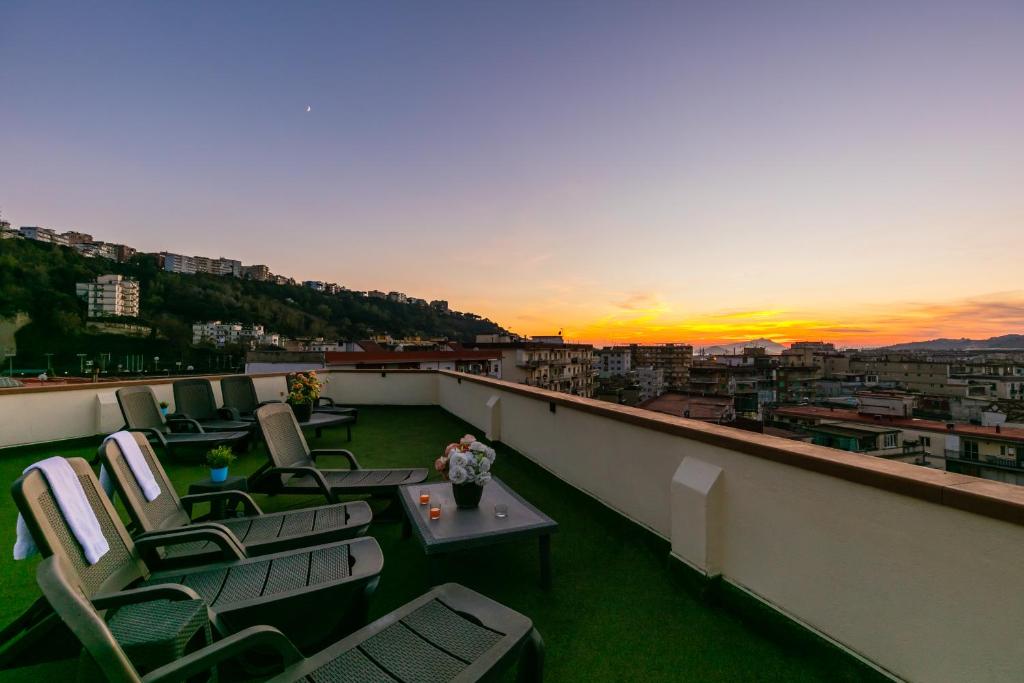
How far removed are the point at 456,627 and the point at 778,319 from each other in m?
28.7

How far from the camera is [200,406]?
6637mm

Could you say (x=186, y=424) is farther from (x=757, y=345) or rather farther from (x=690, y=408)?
(x=757, y=345)

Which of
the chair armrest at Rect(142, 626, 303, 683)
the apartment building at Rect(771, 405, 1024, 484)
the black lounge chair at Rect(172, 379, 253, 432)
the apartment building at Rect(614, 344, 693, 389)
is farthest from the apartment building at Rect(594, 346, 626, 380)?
the chair armrest at Rect(142, 626, 303, 683)

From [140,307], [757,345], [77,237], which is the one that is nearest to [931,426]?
[757,345]

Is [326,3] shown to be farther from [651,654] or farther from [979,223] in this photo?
[979,223]

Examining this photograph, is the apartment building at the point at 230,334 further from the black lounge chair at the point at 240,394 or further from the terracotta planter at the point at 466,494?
the terracotta planter at the point at 466,494

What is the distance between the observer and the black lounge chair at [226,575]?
4.93ft

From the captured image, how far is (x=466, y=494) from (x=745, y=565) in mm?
1675

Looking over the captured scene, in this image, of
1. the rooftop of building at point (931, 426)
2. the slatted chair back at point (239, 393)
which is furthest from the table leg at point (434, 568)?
the rooftop of building at point (931, 426)

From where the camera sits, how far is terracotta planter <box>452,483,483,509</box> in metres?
2.82

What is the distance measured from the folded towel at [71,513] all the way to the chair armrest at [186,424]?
458 centimetres

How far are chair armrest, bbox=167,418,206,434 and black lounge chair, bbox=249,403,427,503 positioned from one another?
257cm

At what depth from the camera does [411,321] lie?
59.1 metres

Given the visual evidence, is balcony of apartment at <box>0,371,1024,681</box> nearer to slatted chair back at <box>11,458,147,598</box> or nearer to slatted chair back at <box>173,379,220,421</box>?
slatted chair back at <box>11,458,147,598</box>
